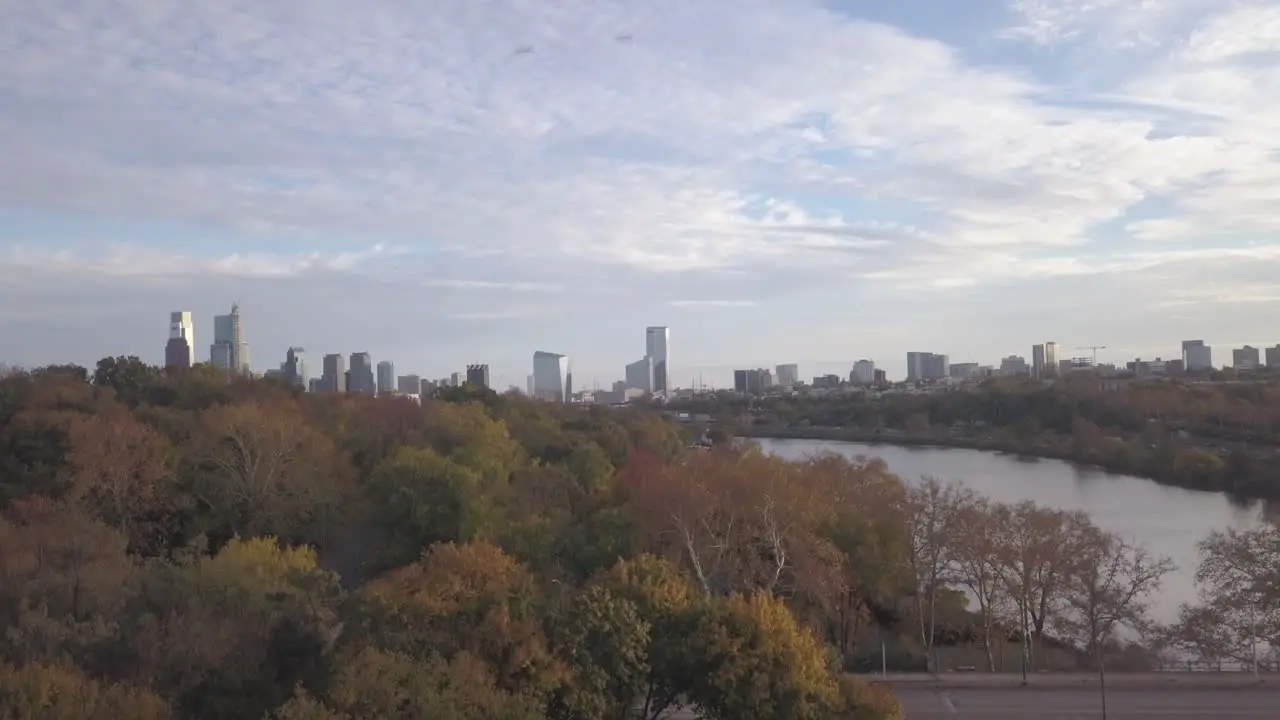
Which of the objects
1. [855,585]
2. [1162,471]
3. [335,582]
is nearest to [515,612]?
[335,582]

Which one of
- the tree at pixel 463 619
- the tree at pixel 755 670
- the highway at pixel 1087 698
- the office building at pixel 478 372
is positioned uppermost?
the office building at pixel 478 372

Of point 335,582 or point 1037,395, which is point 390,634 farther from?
point 1037,395

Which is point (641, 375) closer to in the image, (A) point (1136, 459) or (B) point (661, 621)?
(A) point (1136, 459)

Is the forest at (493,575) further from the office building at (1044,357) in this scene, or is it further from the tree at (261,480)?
the office building at (1044,357)

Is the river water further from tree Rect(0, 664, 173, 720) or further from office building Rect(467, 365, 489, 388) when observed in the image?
office building Rect(467, 365, 489, 388)

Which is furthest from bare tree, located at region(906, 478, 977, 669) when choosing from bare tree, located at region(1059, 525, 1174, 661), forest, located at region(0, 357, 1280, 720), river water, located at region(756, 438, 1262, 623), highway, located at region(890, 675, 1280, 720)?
river water, located at region(756, 438, 1262, 623)

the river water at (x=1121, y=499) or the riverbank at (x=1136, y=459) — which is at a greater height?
the riverbank at (x=1136, y=459)

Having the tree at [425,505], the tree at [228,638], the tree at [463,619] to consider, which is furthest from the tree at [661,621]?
the tree at [425,505]
